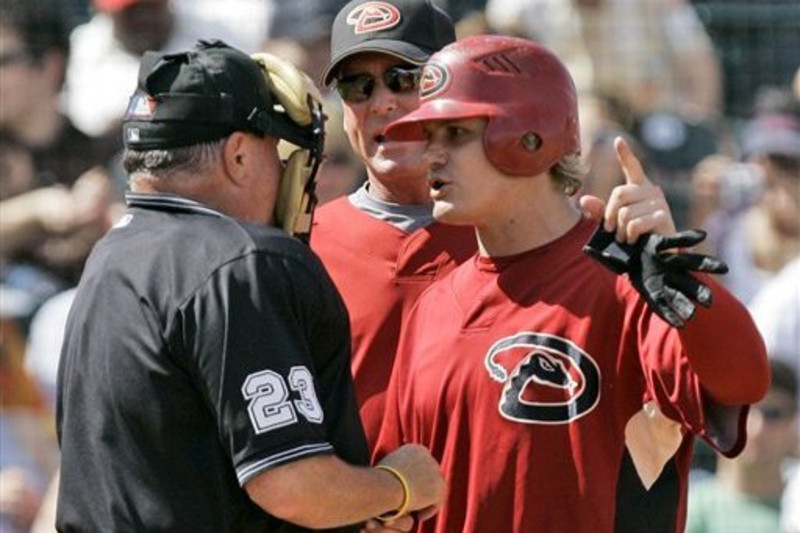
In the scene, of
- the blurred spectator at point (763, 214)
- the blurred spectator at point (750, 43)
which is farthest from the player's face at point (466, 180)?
the blurred spectator at point (750, 43)

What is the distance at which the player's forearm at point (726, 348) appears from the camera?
144 inches

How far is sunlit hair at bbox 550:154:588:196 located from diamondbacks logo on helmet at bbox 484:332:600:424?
345 mm

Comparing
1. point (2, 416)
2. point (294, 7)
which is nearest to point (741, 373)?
point (2, 416)

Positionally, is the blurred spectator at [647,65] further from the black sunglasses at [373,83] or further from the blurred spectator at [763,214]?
the black sunglasses at [373,83]

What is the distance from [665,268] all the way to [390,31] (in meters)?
1.38

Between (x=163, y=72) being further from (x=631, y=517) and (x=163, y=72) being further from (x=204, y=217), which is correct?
(x=631, y=517)

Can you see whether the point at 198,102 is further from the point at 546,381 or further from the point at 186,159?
the point at 546,381

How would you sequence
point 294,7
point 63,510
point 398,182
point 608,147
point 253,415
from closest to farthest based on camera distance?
point 253,415, point 63,510, point 398,182, point 608,147, point 294,7

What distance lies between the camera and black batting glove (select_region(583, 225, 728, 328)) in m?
3.59

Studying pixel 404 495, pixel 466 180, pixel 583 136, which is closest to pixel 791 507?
pixel 583 136

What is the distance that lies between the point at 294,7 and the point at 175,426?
18.4 feet

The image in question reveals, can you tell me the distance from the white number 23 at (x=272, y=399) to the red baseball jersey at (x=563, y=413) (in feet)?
1.73

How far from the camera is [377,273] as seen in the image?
15.4ft

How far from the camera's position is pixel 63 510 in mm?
3906
